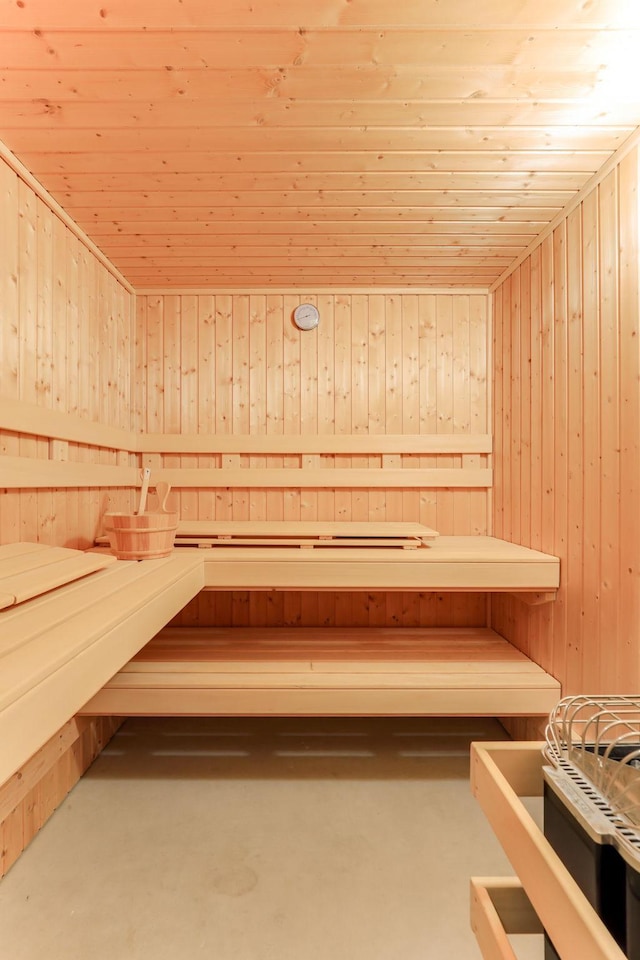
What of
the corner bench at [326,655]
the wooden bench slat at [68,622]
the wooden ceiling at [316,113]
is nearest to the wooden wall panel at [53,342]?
the wooden ceiling at [316,113]

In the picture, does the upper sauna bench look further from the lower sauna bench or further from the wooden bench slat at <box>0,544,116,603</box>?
the wooden bench slat at <box>0,544,116,603</box>

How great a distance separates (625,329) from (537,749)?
155 cm

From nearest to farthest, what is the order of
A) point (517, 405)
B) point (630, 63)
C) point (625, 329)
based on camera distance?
point (630, 63), point (625, 329), point (517, 405)

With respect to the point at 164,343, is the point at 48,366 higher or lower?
lower

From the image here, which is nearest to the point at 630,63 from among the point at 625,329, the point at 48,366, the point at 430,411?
the point at 625,329

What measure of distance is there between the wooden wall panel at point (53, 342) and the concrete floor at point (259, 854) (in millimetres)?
1233

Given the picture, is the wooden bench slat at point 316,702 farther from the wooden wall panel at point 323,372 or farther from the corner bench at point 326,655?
the wooden wall panel at point 323,372

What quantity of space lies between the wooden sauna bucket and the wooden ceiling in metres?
1.42

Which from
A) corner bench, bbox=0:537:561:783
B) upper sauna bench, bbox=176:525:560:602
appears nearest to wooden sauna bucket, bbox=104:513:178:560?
corner bench, bbox=0:537:561:783

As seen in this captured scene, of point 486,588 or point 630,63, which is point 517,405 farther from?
point 630,63

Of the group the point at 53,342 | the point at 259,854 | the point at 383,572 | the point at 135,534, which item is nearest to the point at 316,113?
the point at 53,342

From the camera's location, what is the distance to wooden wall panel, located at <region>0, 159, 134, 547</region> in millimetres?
1883

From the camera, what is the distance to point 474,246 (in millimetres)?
2598

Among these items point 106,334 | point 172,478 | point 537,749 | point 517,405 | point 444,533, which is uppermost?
point 106,334
